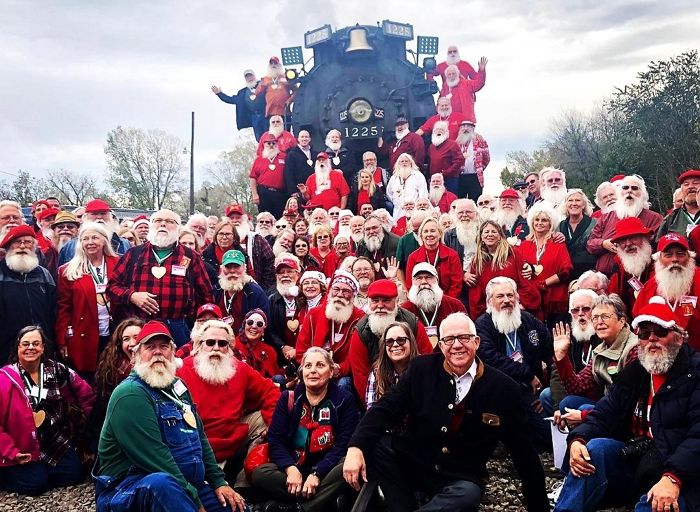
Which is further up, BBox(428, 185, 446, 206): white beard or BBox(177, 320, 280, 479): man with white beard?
BBox(428, 185, 446, 206): white beard

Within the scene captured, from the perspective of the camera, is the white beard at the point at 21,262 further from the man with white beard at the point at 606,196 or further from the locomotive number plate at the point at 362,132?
the locomotive number plate at the point at 362,132

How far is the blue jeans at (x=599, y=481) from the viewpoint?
12.1 ft

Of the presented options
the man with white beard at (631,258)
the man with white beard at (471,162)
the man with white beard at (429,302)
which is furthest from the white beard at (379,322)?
the man with white beard at (471,162)

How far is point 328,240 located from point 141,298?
2793mm

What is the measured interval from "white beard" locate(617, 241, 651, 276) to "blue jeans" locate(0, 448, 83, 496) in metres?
4.84

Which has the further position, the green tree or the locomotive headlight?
the green tree

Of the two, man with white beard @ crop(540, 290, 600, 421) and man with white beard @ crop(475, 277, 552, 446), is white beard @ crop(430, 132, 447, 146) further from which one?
man with white beard @ crop(540, 290, 600, 421)

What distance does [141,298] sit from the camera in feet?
18.0

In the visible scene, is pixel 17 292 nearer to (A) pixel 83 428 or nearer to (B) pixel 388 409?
(A) pixel 83 428

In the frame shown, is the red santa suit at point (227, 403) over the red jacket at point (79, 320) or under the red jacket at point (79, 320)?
under

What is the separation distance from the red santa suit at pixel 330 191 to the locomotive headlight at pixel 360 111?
4.48 metres

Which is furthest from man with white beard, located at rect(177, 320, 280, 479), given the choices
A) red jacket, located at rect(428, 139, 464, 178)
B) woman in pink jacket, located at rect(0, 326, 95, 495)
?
red jacket, located at rect(428, 139, 464, 178)

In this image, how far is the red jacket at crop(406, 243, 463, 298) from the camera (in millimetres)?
6242

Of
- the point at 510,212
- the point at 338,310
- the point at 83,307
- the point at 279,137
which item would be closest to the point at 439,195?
the point at 510,212
